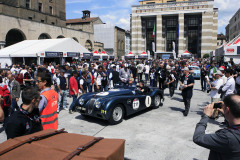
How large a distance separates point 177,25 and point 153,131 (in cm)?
5835

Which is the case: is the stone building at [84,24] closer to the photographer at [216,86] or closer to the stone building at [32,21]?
the stone building at [32,21]

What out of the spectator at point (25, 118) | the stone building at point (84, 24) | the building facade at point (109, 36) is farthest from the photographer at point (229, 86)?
the building facade at point (109, 36)

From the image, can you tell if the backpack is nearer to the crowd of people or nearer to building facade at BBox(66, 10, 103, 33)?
the crowd of people

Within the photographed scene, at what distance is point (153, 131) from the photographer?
234 inches

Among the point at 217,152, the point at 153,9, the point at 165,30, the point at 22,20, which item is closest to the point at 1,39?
the point at 22,20

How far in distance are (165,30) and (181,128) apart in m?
57.6

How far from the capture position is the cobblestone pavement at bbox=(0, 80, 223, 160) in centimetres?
455

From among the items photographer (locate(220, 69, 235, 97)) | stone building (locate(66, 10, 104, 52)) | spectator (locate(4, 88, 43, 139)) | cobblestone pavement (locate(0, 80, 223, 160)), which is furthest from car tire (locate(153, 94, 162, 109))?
stone building (locate(66, 10, 104, 52))

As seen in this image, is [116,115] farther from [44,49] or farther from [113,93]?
[44,49]

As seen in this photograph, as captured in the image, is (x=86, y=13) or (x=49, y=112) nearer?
(x=49, y=112)

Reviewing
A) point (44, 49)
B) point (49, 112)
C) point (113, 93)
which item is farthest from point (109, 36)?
point (49, 112)

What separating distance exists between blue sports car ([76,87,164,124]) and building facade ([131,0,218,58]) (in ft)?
145

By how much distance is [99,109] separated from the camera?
20.5 feet

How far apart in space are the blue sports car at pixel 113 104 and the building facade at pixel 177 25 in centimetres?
4419
